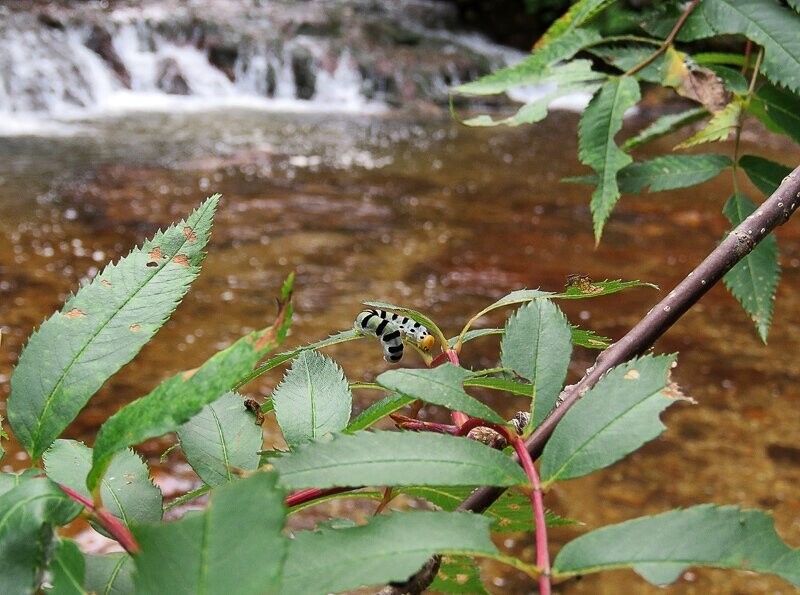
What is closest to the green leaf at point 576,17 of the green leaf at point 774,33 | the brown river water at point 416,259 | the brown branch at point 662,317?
the green leaf at point 774,33

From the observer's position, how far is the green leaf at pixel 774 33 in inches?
40.2

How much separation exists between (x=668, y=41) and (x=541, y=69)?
19 centimetres

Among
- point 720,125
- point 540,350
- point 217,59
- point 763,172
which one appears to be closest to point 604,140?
point 720,125

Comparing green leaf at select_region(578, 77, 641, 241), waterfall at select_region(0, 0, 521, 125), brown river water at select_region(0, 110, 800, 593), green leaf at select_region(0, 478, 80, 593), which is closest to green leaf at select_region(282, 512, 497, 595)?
green leaf at select_region(0, 478, 80, 593)

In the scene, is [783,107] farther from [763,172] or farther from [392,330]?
[392,330]

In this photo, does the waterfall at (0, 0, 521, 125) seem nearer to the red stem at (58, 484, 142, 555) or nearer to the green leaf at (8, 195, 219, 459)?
the green leaf at (8, 195, 219, 459)

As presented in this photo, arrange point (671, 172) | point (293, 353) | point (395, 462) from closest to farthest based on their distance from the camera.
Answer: point (395, 462) < point (293, 353) < point (671, 172)

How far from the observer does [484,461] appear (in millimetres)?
464

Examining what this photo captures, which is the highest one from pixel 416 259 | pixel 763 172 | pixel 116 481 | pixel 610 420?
pixel 610 420

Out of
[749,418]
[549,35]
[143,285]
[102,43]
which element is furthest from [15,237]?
[102,43]

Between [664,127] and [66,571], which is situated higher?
[66,571]

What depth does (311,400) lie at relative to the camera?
65 cm

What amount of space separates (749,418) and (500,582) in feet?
6.37

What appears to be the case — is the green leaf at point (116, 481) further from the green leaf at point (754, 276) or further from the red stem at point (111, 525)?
the green leaf at point (754, 276)
